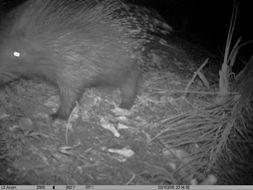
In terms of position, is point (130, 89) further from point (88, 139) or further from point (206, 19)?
point (206, 19)

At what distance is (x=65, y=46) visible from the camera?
2.29m

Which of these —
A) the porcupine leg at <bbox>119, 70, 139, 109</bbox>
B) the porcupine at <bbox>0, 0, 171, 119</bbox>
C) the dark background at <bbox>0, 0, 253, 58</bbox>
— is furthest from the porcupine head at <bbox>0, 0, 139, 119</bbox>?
the dark background at <bbox>0, 0, 253, 58</bbox>

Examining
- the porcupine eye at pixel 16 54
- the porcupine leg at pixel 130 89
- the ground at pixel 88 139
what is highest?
the porcupine eye at pixel 16 54

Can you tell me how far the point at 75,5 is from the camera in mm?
2266

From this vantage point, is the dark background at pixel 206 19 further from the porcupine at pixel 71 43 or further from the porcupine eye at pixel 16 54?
the porcupine eye at pixel 16 54

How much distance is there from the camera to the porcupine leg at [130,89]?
2643 mm

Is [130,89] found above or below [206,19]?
below

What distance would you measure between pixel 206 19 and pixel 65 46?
3.12 m

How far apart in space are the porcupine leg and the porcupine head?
0.42 ft

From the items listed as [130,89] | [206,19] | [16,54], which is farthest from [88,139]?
[206,19]

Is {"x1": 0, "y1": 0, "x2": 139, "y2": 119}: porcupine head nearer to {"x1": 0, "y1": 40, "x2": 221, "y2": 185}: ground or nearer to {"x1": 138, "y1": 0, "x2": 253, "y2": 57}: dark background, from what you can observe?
{"x1": 0, "y1": 40, "x2": 221, "y2": 185}: ground

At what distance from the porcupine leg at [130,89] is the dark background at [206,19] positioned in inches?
70.5

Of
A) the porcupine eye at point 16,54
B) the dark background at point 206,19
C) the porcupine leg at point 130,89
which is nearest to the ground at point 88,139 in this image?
the porcupine leg at point 130,89

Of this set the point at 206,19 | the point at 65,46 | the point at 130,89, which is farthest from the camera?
the point at 206,19
